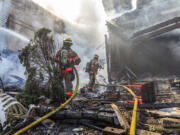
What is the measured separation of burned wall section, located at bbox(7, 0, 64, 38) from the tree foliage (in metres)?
4.65

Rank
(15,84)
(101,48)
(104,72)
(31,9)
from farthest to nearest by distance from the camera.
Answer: (101,48), (104,72), (31,9), (15,84)

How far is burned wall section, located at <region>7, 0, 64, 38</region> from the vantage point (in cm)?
768

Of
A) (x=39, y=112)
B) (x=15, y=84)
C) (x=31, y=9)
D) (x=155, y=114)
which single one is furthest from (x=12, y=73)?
(x=155, y=114)

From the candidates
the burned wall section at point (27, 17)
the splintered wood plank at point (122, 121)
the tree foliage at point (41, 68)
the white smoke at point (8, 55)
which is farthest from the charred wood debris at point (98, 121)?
the burned wall section at point (27, 17)

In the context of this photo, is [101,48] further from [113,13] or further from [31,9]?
[31,9]

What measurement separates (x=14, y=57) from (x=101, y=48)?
10022 millimetres

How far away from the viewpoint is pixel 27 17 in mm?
8594

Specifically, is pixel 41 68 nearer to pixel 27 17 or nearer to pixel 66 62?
pixel 66 62

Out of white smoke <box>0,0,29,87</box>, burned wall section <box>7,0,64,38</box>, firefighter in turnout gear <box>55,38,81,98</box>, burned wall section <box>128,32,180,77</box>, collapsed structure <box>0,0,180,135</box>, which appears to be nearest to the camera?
collapsed structure <box>0,0,180,135</box>

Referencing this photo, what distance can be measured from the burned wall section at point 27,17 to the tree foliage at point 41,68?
4.65 m

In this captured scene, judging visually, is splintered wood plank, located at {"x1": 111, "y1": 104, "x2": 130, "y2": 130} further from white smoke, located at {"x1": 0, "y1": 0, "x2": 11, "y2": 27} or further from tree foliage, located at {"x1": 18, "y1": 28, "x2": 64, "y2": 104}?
white smoke, located at {"x1": 0, "y1": 0, "x2": 11, "y2": 27}

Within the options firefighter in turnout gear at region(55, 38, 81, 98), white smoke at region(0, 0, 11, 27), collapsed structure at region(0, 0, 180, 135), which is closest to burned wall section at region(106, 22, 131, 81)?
collapsed structure at region(0, 0, 180, 135)

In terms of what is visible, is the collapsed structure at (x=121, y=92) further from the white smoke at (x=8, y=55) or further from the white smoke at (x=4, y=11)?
the white smoke at (x=8, y=55)

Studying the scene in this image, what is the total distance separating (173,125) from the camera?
1979 millimetres
